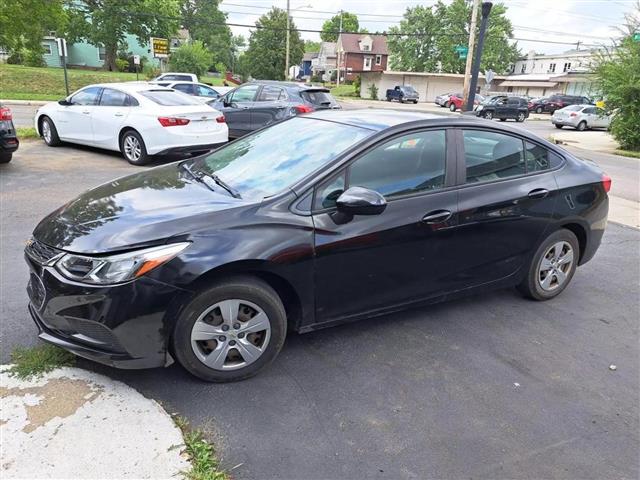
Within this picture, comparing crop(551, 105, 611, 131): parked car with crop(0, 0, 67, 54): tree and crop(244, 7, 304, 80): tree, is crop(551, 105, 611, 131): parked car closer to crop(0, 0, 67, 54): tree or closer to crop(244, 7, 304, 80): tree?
crop(0, 0, 67, 54): tree

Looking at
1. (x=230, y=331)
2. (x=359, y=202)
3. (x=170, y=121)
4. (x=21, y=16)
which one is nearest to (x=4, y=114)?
(x=170, y=121)

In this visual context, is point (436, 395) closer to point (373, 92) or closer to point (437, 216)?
point (437, 216)

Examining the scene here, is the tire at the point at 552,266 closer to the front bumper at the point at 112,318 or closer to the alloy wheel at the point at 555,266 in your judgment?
the alloy wheel at the point at 555,266

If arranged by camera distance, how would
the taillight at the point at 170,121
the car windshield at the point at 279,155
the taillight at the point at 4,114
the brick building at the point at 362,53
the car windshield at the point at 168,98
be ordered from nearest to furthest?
the car windshield at the point at 279,155, the taillight at the point at 4,114, the taillight at the point at 170,121, the car windshield at the point at 168,98, the brick building at the point at 362,53

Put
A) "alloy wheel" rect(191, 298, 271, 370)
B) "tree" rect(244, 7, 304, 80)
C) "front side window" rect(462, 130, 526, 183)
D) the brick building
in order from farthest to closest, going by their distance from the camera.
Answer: the brick building < "tree" rect(244, 7, 304, 80) < "front side window" rect(462, 130, 526, 183) < "alloy wheel" rect(191, 298, 271, 370)

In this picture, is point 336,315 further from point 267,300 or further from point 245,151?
point 245,151

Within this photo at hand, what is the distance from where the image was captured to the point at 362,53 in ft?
256

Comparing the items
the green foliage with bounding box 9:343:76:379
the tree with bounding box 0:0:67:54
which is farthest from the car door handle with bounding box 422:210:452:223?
the tree with bounding box 0:0:67:54

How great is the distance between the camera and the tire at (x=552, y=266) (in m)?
4.18

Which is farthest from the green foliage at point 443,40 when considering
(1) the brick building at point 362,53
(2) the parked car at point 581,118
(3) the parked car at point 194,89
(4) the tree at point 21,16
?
(4) the tree at point 21,16

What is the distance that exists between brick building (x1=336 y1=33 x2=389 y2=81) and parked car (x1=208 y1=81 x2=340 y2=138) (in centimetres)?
6894

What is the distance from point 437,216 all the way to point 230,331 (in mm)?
1601

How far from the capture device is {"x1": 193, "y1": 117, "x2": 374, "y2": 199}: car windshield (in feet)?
10.7

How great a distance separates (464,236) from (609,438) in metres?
1.52
